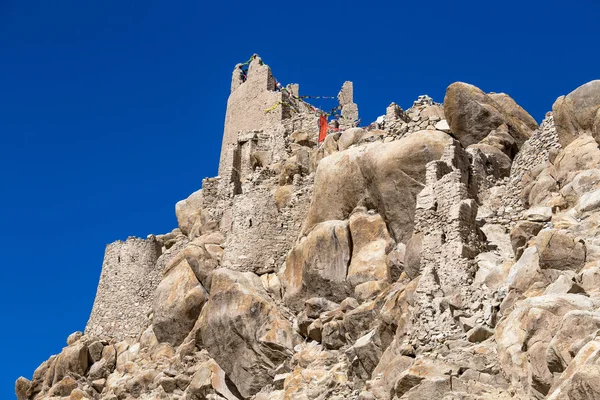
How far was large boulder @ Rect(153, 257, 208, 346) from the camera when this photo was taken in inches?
1318

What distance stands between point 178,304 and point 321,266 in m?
6.68

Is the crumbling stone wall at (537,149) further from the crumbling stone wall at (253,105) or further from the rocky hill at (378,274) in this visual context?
Result: the crumbling stone wall at (253,105)

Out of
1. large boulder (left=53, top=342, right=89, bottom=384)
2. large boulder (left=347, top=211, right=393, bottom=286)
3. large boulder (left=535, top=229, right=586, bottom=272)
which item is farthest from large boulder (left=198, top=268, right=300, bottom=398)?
large boulder (left=535, top=229, right=586, bottom=272)

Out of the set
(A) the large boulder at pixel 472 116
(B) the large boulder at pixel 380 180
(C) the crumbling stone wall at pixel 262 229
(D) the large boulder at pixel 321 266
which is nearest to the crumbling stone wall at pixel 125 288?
(C) the crumbling stone wall at pixel 262 229

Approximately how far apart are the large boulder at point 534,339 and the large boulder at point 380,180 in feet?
33.0

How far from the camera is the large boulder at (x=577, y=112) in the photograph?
26594 millimetres

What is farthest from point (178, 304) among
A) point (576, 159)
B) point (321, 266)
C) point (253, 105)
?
point (253, 105)

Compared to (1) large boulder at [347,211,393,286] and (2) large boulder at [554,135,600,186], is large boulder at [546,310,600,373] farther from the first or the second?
(1) large boulder at [347,211,393,286]

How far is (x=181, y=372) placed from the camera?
1258 inches

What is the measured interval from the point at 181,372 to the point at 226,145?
62.6ft

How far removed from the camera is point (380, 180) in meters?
30.0

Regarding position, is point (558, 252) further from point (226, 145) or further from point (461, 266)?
point (226, 145)

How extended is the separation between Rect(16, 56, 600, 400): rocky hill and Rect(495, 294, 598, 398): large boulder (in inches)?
1.6

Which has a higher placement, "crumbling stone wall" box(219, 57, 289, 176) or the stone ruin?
"crumbling stone wall" box(219, 57, 289, 176)
